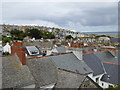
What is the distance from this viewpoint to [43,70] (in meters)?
17.1

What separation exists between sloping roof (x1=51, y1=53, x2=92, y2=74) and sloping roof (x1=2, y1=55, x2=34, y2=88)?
524cm

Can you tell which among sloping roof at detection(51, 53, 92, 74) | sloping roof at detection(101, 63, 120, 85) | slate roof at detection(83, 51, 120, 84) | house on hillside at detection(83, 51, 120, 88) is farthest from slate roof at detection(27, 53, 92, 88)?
sloping roof at detection(101, 63, 120, 85)

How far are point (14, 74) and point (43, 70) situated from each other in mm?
3992

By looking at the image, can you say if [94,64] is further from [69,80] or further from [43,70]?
[43,70]

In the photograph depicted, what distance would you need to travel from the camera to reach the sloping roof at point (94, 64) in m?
20.2

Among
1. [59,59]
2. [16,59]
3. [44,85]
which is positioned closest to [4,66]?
[16,59]

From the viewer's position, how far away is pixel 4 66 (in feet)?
49.4

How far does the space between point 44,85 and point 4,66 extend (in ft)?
17.0

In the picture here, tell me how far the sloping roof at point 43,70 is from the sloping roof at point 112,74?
26.3ft

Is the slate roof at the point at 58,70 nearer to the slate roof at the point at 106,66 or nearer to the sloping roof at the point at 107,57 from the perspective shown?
the slate roof at the point at 106,66

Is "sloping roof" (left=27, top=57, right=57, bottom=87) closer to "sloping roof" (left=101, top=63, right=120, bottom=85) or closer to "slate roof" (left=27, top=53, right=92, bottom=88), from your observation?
"slate roof" (left=27, top=53, right=92, bottom=88)

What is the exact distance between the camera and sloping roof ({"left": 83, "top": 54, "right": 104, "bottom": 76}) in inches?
797

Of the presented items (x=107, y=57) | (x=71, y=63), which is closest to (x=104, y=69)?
(x=107, y=57)

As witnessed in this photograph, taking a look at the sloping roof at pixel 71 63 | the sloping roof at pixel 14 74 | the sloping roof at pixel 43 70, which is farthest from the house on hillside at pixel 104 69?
the sloping roof at pixel 14 74
